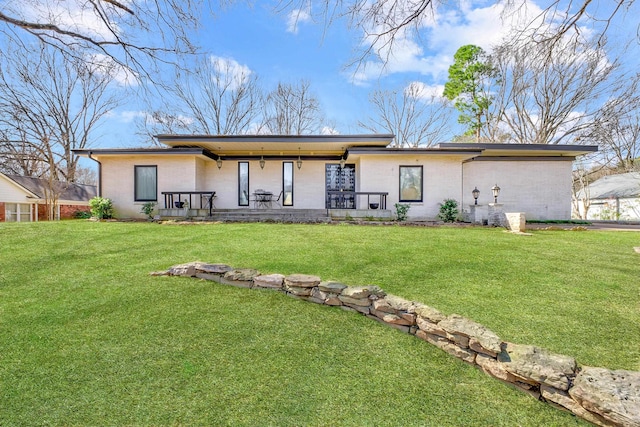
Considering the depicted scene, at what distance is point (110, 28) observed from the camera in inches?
215

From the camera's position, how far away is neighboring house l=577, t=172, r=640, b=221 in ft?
60.1

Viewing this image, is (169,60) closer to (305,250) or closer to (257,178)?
(305,250)

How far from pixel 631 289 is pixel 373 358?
12.5 ft

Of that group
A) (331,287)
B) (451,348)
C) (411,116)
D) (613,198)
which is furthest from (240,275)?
(613,198)

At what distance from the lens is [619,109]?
16453mm

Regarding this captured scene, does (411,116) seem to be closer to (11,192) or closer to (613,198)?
(613,198)

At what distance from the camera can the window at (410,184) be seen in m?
11.6

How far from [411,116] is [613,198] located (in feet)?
47.4

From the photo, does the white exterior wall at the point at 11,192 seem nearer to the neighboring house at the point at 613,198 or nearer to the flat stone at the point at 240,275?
the flat stone at the point at 240,275

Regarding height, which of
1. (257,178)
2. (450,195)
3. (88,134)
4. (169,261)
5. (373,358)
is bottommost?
(373,358)

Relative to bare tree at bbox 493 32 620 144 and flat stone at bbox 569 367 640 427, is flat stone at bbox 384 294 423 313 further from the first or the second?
bare tree at bbox 493 32 620 144

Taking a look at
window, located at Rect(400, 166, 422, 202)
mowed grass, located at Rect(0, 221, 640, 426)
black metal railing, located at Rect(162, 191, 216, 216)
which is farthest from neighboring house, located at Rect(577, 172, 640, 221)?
black metal railing, located at Rect(162, 191, 216, 216)

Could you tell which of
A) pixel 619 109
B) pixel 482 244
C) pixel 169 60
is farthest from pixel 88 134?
pixel 619 109

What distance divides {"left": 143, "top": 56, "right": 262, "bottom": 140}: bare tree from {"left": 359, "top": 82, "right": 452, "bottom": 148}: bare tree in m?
9.25
